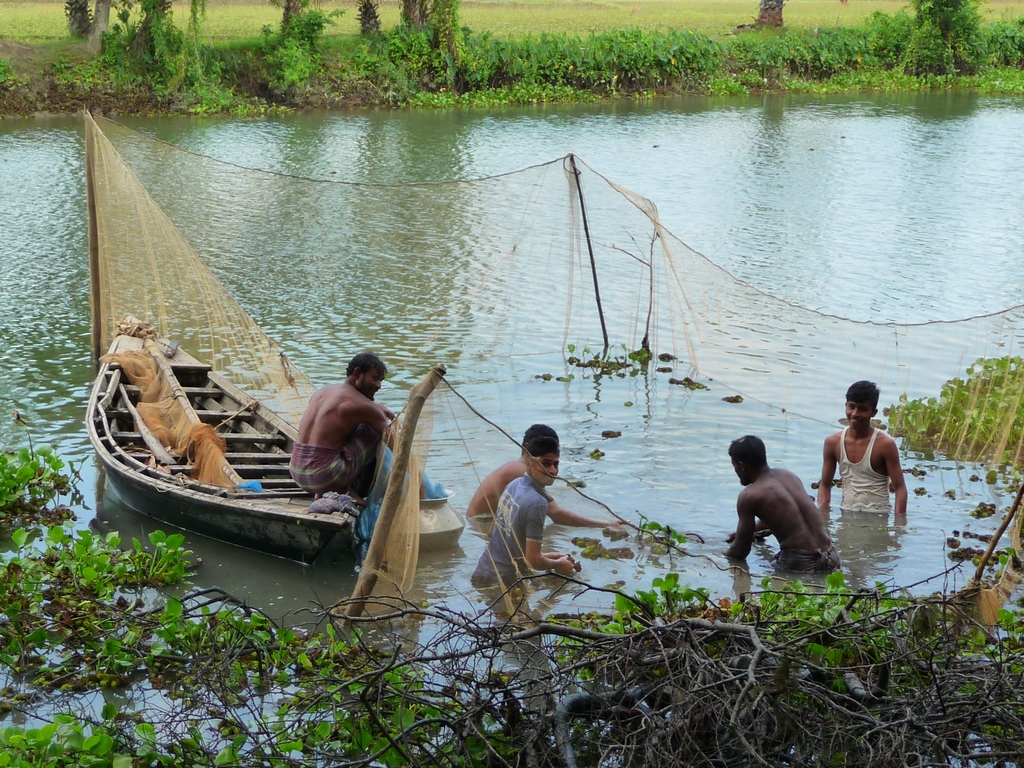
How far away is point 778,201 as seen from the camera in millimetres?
18359

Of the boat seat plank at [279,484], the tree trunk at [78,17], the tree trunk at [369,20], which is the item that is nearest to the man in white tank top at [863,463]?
the boat seat plank at [279,484]

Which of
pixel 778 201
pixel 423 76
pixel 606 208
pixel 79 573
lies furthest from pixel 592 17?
pixel 79 573

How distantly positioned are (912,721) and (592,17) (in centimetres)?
4137

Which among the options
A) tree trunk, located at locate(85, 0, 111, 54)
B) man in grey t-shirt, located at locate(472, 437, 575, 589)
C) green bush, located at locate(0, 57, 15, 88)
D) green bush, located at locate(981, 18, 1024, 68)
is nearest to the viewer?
man in grey t-shirt, located at locate(472, 437, 575, 589)

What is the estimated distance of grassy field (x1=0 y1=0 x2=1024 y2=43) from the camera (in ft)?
116

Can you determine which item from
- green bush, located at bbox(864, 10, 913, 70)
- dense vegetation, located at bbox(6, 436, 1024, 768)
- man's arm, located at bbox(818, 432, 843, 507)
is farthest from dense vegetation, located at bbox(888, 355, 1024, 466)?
green bush, located at bbox(864, 10, 913, 70)

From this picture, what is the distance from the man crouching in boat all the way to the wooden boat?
246 millimetres

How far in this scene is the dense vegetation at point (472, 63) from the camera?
2812 centimetres

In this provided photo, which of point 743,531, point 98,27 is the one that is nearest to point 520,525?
point 743,531

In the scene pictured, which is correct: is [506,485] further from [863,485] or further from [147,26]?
[147,26]

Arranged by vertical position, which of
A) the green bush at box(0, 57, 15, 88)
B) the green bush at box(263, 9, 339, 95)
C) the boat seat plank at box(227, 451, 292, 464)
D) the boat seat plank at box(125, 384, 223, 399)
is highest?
the green bush at box(263, 9, 339, 95)

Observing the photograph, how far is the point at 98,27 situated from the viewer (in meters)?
29.0

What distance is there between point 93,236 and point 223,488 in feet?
13.9

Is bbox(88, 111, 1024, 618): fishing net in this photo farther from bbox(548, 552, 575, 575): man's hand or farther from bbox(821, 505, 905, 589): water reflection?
bbox(821, 505, 905, 589): water reflection
